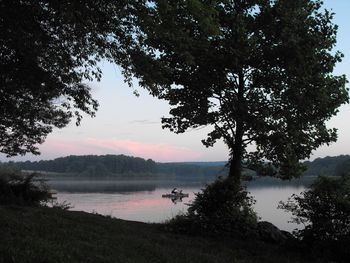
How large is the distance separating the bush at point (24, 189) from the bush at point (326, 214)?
920 cm

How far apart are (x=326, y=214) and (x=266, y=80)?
526 cm

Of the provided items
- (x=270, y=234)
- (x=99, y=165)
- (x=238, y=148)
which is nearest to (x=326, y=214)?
(x=270, y=234)

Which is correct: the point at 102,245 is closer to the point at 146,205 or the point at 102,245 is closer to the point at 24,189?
the point at 24,189

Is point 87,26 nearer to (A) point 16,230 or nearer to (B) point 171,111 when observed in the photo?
(A) point 16,230

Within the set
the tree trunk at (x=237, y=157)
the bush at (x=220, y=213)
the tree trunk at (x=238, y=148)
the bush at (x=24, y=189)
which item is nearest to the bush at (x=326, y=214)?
the bush at (x=220, y=213)

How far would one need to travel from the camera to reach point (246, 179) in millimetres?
16703

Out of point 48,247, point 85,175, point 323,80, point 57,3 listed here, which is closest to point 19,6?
point 57,3

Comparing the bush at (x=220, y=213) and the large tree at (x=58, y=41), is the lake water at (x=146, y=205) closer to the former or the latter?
the bush at (x=220, y=213)

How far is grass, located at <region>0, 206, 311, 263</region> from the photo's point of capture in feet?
26.0

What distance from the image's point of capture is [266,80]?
15.2m

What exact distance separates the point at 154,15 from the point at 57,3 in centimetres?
172

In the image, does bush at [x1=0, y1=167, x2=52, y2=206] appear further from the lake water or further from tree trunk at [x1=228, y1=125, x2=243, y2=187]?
tree trunk at [x1=228, y1=125, x2=243, y2=187]

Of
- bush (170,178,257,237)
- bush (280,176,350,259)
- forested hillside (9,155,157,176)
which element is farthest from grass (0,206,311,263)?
forested hillside (9,155,157,176)

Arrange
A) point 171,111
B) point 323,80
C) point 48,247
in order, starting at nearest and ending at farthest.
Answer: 1. point 48,247
2. point 323,80
3. point 171,111
